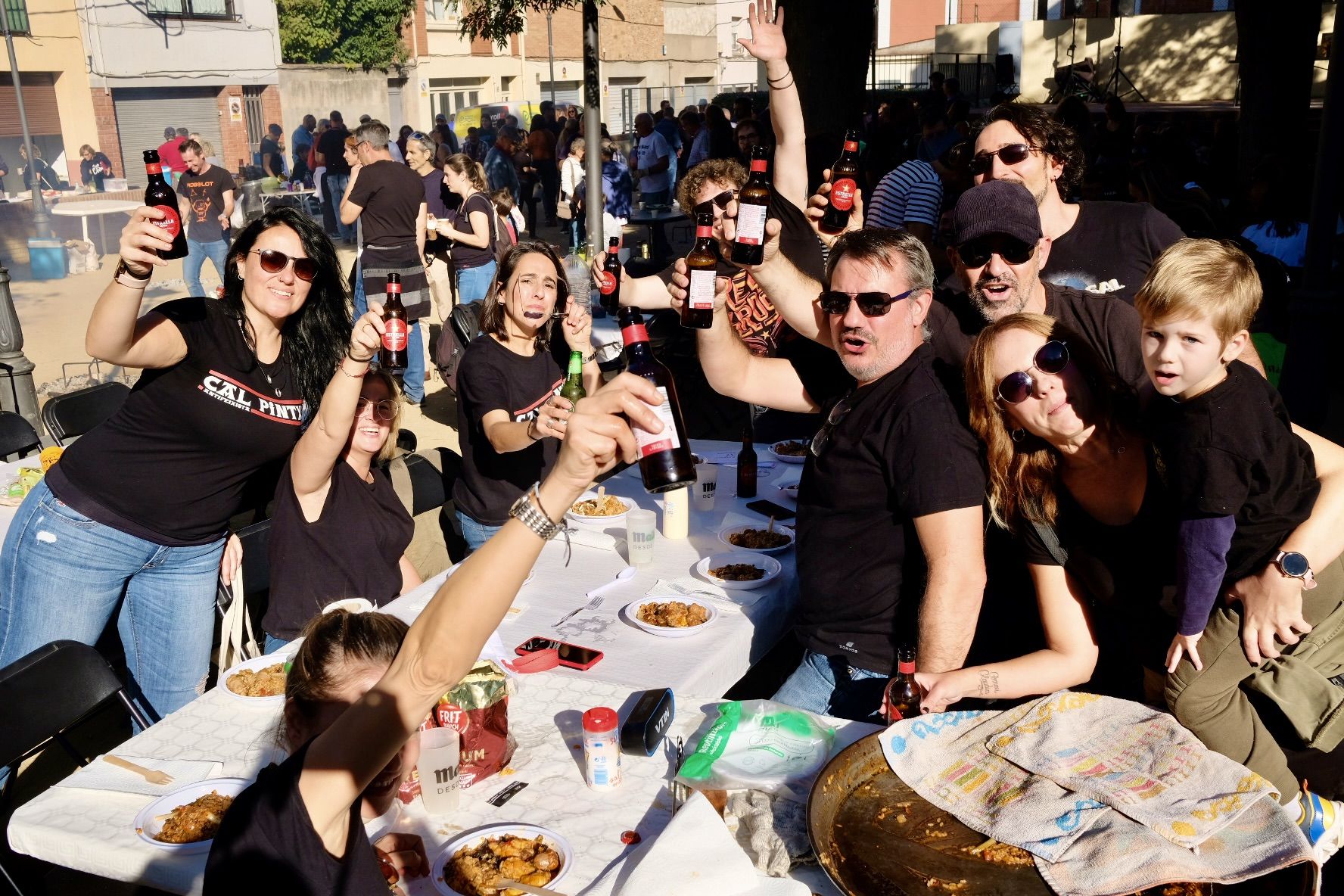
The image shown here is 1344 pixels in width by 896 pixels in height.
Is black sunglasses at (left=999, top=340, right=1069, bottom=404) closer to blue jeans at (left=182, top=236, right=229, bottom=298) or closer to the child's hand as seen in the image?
the child's hand

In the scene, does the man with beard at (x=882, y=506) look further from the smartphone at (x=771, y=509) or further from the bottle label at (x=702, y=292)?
the smartphone at (x=771, y=509)

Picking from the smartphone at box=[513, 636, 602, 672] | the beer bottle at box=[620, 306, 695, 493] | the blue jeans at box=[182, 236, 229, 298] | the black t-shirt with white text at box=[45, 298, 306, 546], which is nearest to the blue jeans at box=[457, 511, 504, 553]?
the black t-shirt with white text at box=[45, 298, 306, 546]

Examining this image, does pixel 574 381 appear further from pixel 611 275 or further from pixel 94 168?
pixel 94 168

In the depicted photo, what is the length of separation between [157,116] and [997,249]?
31.4 metres

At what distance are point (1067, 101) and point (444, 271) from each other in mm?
6112

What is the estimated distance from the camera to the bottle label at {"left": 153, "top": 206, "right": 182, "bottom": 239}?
3.05 metres

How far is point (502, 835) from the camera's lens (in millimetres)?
2266

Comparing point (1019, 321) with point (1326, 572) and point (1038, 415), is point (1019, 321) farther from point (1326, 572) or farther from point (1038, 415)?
point (1326, 572)

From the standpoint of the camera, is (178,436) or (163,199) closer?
(178,436)

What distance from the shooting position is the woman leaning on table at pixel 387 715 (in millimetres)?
1473

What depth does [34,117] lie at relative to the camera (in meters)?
26.4

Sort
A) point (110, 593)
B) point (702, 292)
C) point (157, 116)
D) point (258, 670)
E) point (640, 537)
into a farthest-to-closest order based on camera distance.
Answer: point (157, 116) < point (640, 537) < point (110, 593) < point (702, 292) < point (258, 670)

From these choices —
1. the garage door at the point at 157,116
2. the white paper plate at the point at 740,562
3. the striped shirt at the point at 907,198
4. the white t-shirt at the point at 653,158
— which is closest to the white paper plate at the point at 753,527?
the white paper plate at the point at 740,562

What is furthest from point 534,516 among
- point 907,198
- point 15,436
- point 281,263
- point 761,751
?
point 15,436
